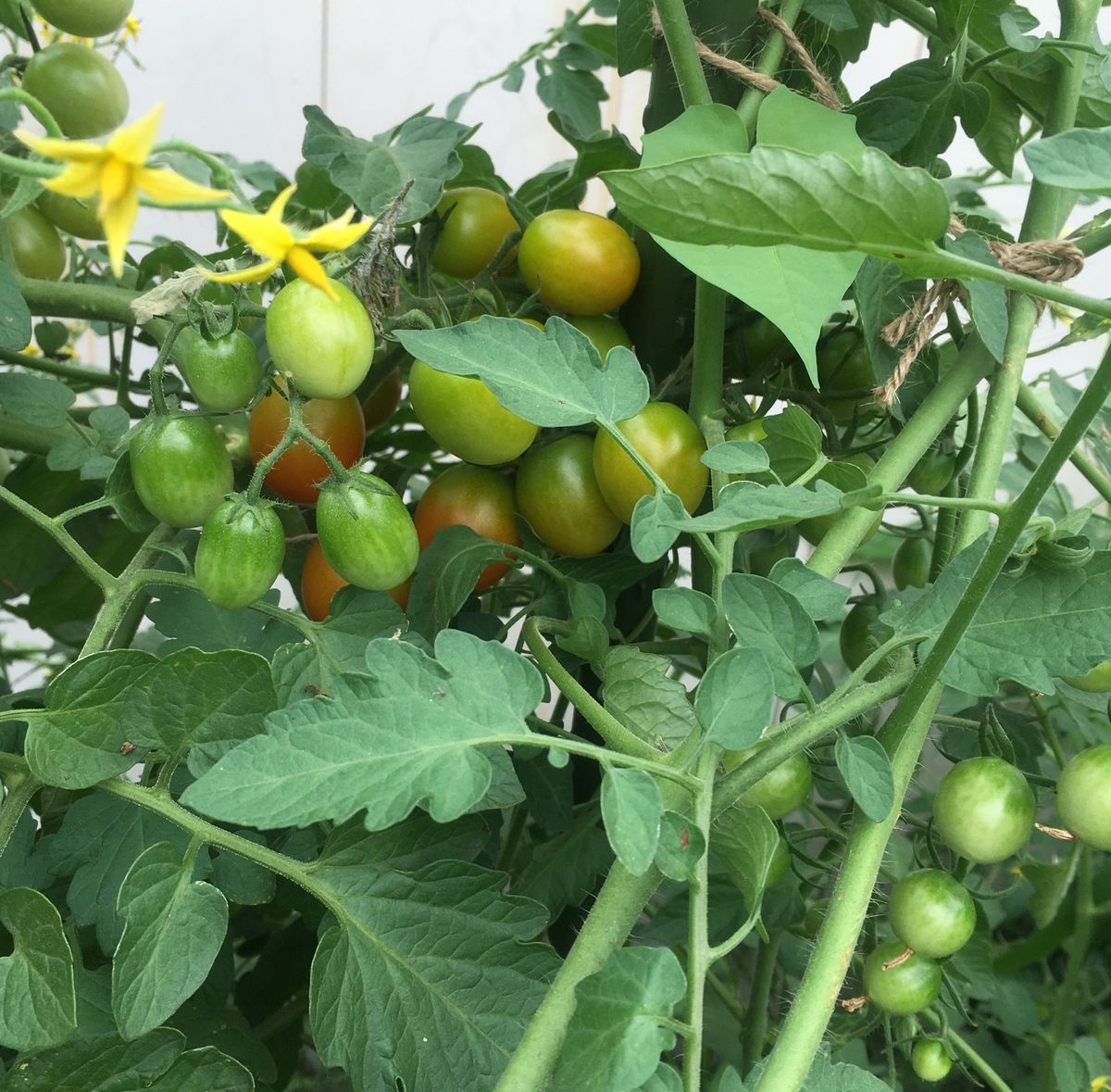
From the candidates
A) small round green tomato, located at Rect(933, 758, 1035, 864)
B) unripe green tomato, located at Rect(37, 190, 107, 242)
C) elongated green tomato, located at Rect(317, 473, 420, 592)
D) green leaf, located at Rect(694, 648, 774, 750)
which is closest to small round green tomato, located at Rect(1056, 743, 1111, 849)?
small round green tomato, located at Rect(933, 758, 1035, 864)

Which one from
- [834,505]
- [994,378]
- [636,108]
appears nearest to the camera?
[834,505]

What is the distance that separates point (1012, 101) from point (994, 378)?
18cm

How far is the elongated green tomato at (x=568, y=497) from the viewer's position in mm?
386

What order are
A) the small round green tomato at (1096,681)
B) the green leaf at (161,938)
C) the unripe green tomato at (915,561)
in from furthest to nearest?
1. the unripe green tomato at (915,561)
2. the small round green tomato at (1096,681)
3. the green leaf at (161,938)

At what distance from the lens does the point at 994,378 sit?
13.9 inches

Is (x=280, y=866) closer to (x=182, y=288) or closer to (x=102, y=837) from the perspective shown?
(x=102, y=837)

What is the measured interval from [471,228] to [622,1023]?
33cm

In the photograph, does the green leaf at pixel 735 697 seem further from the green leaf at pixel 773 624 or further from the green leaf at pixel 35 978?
the green leaf at pixel 35 978

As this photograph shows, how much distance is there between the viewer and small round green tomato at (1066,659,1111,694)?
1.23 feet

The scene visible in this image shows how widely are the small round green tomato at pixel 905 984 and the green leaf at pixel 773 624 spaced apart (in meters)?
0.12

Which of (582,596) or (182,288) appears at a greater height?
(182,288)

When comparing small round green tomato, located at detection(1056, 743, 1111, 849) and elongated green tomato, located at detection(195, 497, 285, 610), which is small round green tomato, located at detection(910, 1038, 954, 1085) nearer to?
small round green tomato, located at detection(1056, 743, 1111, 849)

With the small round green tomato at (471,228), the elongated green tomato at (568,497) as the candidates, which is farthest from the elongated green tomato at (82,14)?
the elongated green tomato at (568,497)

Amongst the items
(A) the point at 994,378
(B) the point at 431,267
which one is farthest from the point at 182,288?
(A) the point at 994,378
